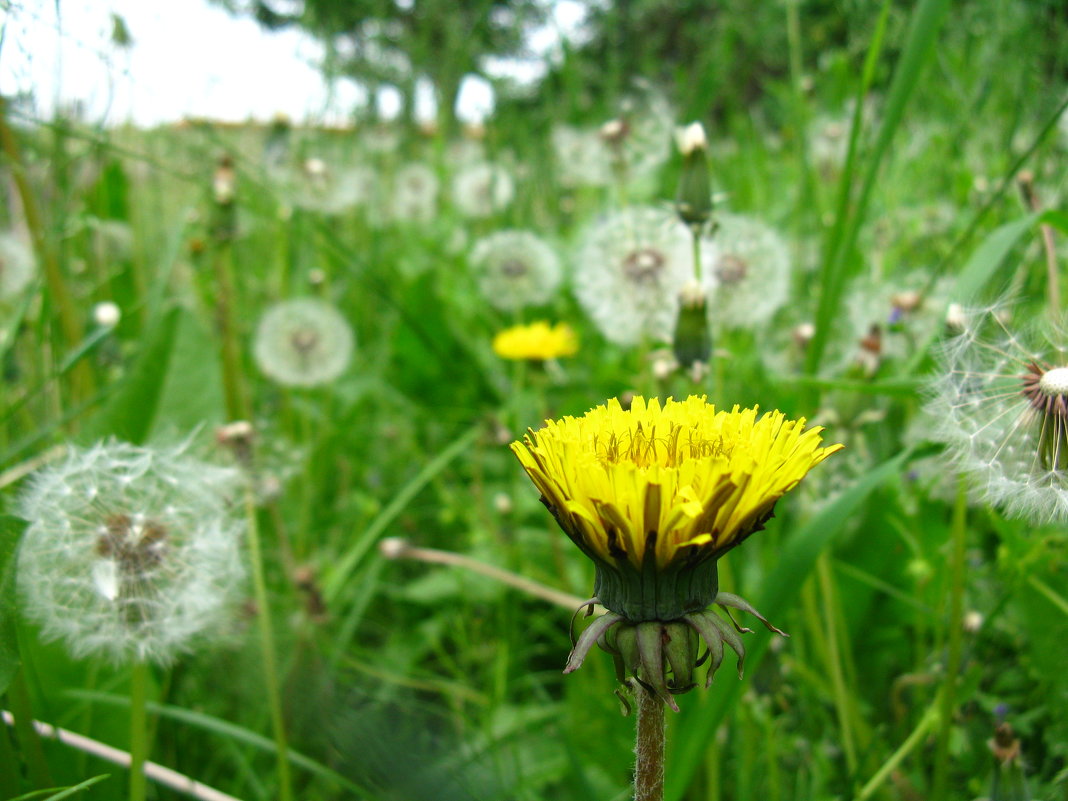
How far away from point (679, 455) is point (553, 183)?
8.91ft

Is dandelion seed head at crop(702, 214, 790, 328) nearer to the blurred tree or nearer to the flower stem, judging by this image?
the blurred tree

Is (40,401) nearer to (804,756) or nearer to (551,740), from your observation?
(551,740)

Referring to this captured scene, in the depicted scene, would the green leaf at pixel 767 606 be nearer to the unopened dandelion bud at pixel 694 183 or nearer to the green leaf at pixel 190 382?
the unopened dandelion bud at pixel 694 183

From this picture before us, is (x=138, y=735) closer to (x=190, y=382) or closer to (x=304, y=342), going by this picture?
(x=190, y=382)

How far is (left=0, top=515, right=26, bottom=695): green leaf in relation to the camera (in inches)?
27.8

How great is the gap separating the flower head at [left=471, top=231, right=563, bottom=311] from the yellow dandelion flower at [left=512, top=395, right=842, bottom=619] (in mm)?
1835

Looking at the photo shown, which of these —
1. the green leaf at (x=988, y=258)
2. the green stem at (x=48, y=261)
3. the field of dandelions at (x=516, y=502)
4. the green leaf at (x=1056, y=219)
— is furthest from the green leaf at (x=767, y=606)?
the green stem at (x=48, y=261)

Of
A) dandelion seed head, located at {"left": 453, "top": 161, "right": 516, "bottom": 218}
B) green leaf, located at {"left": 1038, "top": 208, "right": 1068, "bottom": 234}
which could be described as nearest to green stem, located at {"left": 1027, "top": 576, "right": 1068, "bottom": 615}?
green leaf, located at {"left": 1038, "top": 208, "right": 1068, "bottom": 234}

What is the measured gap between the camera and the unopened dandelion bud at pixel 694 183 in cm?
117

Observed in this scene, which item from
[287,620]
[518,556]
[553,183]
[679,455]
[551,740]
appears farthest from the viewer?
[553,183]

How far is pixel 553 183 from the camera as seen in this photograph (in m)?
3.15

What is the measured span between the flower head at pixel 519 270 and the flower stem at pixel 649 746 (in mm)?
1882

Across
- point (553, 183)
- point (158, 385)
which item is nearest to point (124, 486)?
point (158, 385)

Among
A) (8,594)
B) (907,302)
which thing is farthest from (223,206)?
(907,302)
